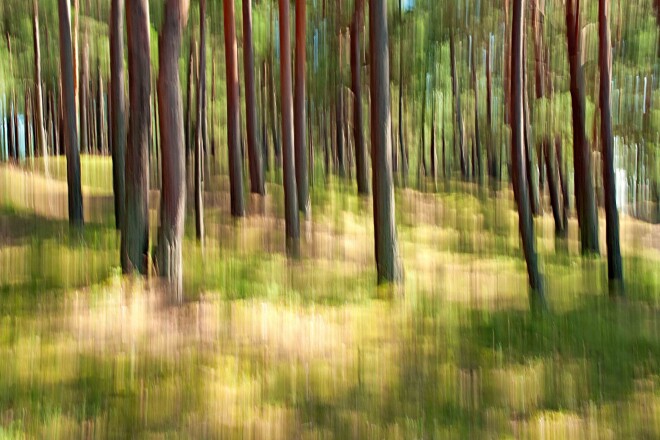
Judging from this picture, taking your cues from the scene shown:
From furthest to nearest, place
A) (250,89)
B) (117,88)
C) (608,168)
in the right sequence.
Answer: (250,89) < (117,88) < (608,168)

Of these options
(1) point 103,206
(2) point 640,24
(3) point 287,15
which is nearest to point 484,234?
(2) point 640,24

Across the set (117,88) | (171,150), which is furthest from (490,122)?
(171,150)

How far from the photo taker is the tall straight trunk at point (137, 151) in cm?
934

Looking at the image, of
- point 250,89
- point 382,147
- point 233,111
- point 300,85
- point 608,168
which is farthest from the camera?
point 250,89

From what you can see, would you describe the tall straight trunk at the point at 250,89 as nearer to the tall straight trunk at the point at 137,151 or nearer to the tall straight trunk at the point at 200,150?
the tall straight trunk at the point at 200,150

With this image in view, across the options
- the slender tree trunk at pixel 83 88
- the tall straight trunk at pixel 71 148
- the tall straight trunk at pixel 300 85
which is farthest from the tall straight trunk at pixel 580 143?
the slender tree trunk at pixel 83 88

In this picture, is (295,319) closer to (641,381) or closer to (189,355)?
(189,355)

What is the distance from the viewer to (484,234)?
63.1 feet

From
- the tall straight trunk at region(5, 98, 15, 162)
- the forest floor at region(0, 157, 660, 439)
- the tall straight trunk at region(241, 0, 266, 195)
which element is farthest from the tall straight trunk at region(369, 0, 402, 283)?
the tall straight trunk at region(5, 98, 15, 162)

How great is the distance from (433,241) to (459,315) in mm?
8243

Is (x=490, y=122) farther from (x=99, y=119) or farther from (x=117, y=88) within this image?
(x=99, y=119)

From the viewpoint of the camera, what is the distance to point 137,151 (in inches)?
371

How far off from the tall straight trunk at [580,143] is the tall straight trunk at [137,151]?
9171 mm

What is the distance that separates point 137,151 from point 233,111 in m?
6.49
